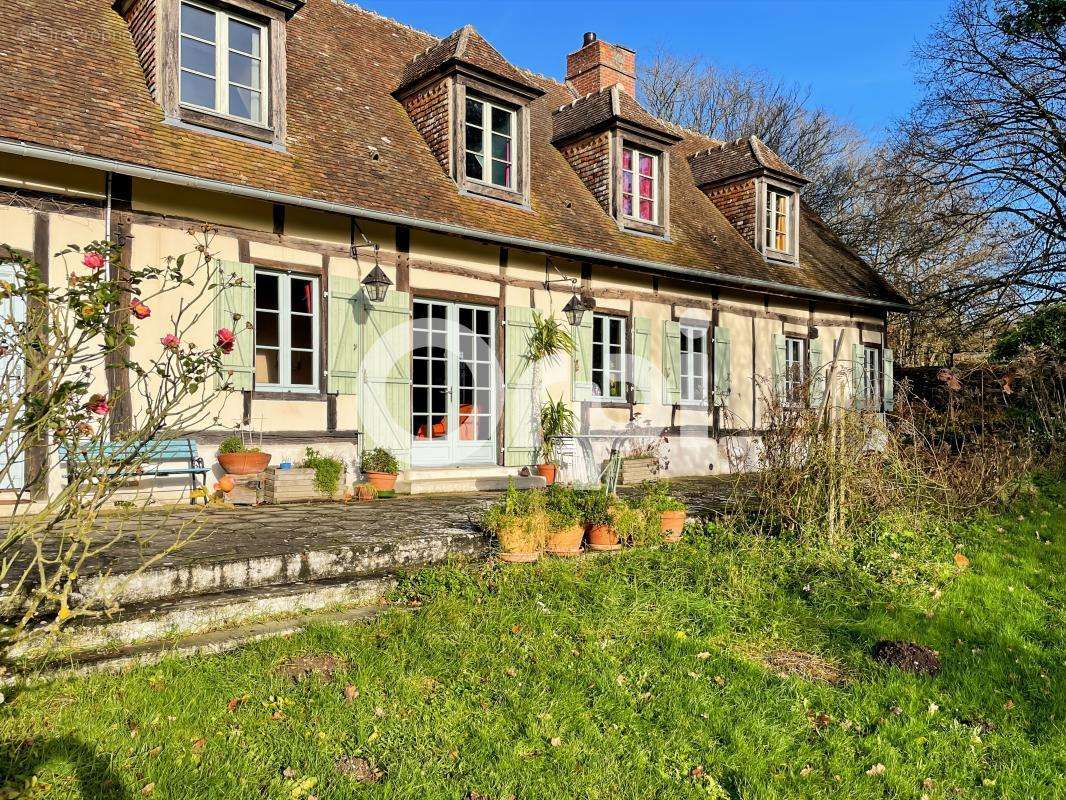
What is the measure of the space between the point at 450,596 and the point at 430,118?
23.4 feet

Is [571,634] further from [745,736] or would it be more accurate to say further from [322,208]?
[322,208]

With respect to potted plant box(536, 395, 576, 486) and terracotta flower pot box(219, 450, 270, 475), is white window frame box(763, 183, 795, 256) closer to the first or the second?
potted plant box(536, 395, 576, 486)

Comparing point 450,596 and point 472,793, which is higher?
point 450,596

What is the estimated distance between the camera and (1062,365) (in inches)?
353

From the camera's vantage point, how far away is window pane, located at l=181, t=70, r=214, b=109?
779 centimetres

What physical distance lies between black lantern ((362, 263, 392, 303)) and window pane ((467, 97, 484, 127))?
Result: 9.10 feet

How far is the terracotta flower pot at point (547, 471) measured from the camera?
32.3 ft

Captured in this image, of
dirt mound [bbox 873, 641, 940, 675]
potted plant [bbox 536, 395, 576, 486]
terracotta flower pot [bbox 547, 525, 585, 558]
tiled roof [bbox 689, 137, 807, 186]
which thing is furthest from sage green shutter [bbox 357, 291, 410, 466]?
tiled roof [bbox 689, 137, 807, 186]

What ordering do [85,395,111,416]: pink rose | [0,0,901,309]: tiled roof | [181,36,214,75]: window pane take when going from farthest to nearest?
1. [181,36,214,75]: window pane
2. [0,0,901,309]: tiled roof
3. [85,395,111,416]: pink rose

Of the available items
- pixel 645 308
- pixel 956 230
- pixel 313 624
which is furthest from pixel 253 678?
pixel 956 230

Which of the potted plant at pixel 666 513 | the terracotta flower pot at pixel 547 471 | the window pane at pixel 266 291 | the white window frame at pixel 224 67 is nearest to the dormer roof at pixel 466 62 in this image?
the white window frame at pixel 224 67

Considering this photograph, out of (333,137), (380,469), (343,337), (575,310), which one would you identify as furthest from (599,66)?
(380,469)

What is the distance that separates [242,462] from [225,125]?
338 centimetres

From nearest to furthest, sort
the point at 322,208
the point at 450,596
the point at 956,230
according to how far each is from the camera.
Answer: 1. the point at 450,596
2. the point at 322,208
3. the point at 956,230
